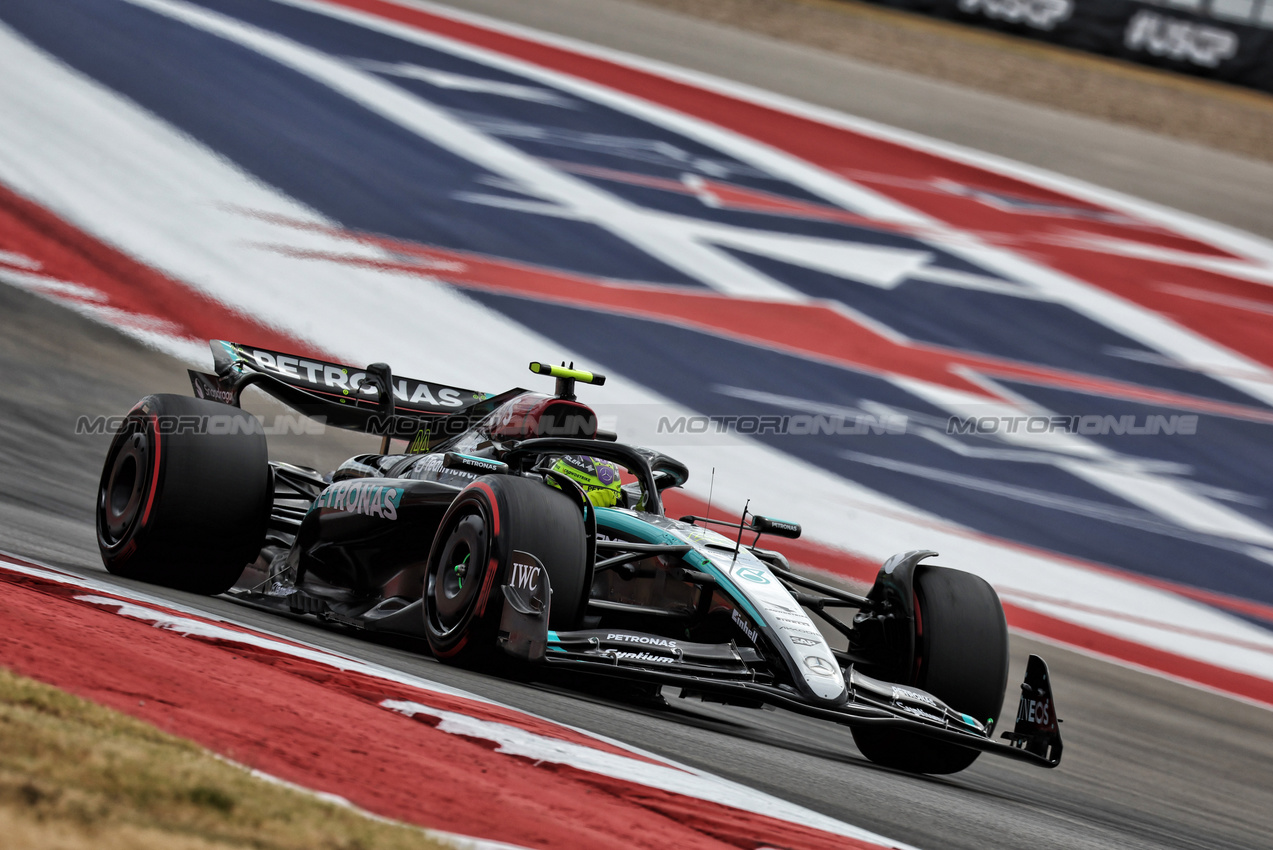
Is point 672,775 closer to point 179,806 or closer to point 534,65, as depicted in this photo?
point 179,806

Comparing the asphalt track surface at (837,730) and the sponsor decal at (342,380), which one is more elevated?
the sponsor decal at (342,380)

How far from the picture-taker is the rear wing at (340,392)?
7477 mm

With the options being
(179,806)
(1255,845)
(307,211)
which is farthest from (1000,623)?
(307,211)

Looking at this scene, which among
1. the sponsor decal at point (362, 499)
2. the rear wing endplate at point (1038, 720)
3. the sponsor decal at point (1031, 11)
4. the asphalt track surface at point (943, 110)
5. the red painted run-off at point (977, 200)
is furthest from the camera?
the sponsor decal at point (1031, 11)

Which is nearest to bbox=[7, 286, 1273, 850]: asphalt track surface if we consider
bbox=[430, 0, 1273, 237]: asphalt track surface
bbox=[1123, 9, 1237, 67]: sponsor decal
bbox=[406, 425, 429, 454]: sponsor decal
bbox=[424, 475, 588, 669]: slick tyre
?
bbox=[424, 475, 588, 669]: slick tyre

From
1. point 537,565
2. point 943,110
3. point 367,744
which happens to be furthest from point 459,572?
point 943,110

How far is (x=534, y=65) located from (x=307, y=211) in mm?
5292

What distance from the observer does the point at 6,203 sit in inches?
533

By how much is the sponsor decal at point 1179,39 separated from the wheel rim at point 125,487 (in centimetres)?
2444

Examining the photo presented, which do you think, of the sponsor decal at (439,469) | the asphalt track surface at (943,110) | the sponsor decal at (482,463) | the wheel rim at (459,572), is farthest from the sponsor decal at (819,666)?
the asphalt track surface at (943,110)

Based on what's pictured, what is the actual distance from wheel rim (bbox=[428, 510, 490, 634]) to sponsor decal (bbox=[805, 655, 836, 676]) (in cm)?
128

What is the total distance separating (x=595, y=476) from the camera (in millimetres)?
6441

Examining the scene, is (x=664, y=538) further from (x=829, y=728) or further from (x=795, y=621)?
(x=829, y=728)

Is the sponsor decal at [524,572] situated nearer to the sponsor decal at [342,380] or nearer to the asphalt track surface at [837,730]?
the asphalt track surface at [837,730]
